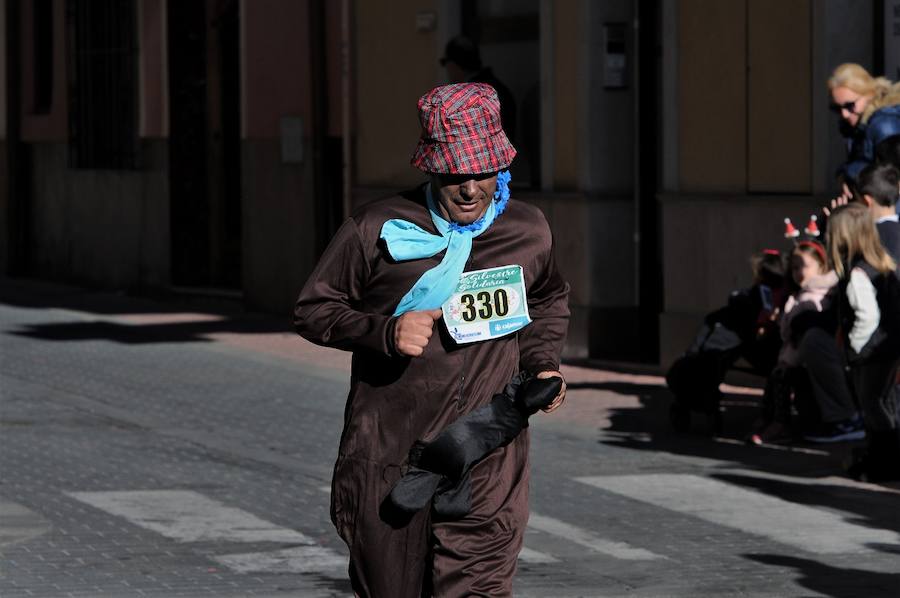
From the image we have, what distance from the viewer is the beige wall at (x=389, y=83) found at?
19.6m

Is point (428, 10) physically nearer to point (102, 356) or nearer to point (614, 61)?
point (614, 61)

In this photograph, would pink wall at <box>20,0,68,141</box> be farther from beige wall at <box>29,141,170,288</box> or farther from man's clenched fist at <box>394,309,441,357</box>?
man's clenched fist at <box>394,309,441,357</box>

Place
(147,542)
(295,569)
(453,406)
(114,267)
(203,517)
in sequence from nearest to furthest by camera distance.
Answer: (453,406) < (295,569) < (147,542) < (203,517) < (114,267)

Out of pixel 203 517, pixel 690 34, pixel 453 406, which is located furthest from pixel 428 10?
pixel 453 406

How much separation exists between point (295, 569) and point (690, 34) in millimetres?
8027

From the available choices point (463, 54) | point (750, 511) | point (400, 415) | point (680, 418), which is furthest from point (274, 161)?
point (400, 415)

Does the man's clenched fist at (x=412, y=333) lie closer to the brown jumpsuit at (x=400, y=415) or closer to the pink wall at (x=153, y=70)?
the brown jumpsuit at (x=400, y=415)

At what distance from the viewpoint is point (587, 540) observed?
950 centimetres

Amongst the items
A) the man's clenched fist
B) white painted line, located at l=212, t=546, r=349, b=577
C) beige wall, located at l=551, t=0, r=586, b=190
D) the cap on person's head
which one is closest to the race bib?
the man's clenched fist

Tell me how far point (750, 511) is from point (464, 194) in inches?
195

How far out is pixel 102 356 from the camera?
17.7 meters

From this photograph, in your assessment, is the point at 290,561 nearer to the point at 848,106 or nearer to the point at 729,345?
the point at 729,345

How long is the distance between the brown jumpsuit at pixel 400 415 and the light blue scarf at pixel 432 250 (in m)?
0.03

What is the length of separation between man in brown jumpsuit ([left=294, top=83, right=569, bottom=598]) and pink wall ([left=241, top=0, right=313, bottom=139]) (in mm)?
15985
